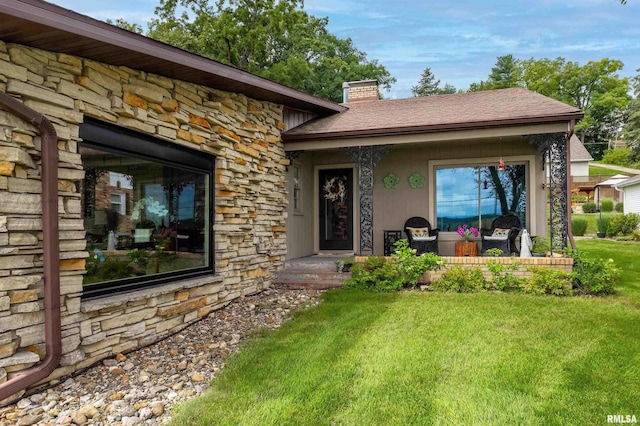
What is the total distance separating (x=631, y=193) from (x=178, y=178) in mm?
20079

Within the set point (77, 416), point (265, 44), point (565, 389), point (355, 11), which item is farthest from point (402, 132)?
point (265, 44)

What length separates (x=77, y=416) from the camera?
2.56 m

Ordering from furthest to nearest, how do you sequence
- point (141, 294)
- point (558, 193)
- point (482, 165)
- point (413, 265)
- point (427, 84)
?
point (427, 84) < point (482, 165) < point (558, 193) < point (413, 265) < point (141, 294)

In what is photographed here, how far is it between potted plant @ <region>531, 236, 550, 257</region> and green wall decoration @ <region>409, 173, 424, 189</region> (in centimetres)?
218

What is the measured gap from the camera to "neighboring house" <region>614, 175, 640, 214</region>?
16953 millimetres

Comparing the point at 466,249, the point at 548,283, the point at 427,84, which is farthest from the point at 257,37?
the point at 427,84

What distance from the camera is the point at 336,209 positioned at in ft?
27.6

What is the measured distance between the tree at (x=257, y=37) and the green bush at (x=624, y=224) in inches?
517

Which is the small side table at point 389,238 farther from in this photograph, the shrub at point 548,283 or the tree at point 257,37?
the tree at point 257,37

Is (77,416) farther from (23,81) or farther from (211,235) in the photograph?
(211,235)

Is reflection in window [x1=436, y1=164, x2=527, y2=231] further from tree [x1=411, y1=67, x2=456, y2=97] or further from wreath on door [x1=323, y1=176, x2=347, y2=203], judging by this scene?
tree [x1=411, y1=67, x2=456, y2=97]

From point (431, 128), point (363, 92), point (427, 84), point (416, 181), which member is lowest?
point (416, 181)

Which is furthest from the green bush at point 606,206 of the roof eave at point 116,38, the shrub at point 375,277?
the roof eave at point 116,38

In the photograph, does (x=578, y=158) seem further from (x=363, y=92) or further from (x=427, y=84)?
(x=427, y=84)
